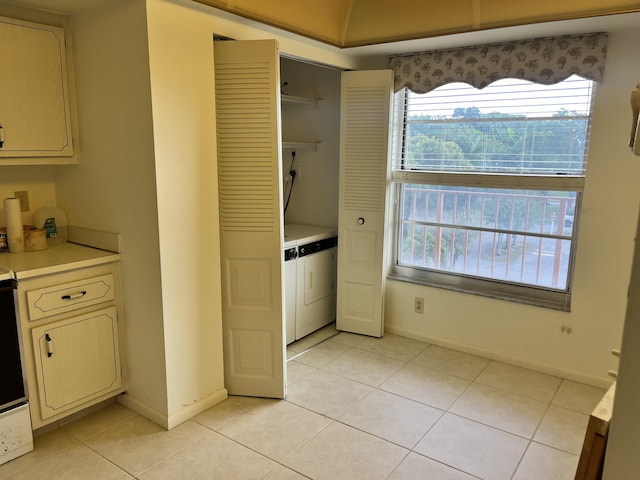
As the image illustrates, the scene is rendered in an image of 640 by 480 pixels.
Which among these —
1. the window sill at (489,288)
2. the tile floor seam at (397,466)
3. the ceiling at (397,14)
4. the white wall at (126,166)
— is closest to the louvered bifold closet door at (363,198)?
the window sill at (489,288)

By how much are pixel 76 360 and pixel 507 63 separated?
3.07 meters

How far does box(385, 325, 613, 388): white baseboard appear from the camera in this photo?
A: 2949 millimetres

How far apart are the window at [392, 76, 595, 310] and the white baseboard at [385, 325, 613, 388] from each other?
0.43 m

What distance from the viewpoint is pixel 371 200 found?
352cm

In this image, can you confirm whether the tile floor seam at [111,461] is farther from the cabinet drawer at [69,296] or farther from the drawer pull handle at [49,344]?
the cabinet drawer at [69,296]

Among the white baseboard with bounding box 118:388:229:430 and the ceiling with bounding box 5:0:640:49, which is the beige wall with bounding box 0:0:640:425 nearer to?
the white baseboard with bounding box 118:388:229:430

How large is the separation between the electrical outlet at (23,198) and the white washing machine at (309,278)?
1610 millimetres

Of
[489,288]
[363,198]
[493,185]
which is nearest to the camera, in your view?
[493,185]

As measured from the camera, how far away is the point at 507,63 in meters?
2.95


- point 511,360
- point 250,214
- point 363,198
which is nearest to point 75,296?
point 250,214

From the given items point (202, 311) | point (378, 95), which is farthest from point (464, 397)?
point (378, 95)

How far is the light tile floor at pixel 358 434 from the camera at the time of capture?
84.7 inches

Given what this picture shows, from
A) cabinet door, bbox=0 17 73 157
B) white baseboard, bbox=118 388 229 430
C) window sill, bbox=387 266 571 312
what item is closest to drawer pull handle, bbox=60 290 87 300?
white baseboard, bbox=118 388 229 430

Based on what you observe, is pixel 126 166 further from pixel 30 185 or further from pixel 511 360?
pixel 511 360
